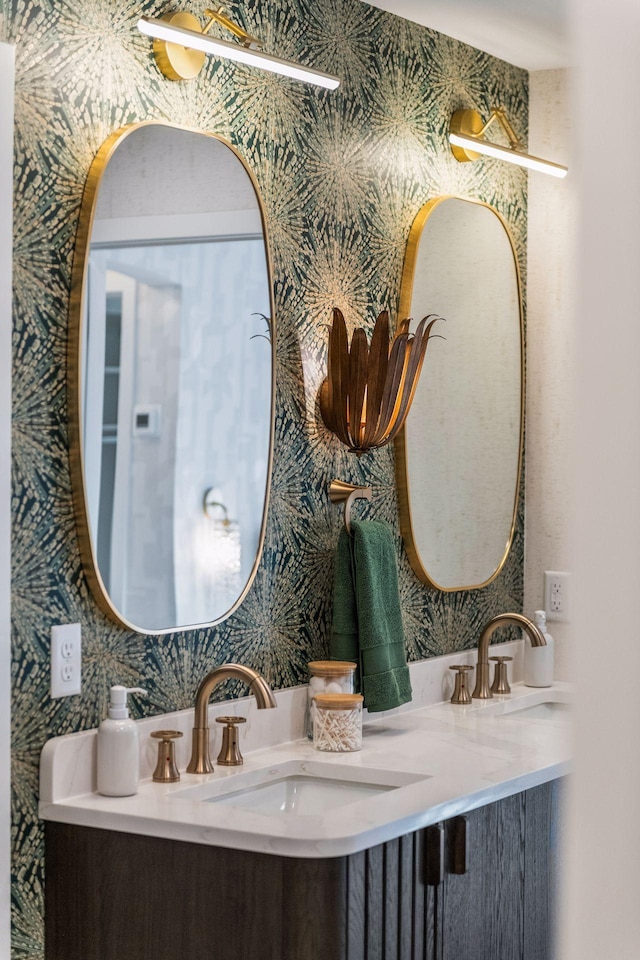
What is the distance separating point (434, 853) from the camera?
176 centimetres

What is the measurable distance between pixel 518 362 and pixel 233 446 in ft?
3.84

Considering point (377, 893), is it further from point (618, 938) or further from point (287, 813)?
point (618, 938)

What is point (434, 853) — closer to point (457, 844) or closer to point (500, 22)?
point (457, 844)

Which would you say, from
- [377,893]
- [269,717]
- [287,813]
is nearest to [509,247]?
[269,717]

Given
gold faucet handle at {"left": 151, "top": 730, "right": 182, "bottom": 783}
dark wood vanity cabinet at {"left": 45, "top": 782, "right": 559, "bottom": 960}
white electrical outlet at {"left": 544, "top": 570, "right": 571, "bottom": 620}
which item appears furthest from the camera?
white electrical outlet at {"left": 544, "top": 570, "right": 571, "bottom": 620}

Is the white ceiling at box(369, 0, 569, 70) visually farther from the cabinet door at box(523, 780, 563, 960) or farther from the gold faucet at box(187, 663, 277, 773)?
the cabinet door at box(523, 780, 563, 960)


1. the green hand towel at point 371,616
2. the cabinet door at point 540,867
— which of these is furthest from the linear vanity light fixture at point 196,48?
the cabinet door at point 540,867

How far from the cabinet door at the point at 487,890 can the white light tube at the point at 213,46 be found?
1326mm

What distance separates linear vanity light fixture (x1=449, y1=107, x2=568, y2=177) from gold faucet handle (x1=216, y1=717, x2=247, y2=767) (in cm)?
153

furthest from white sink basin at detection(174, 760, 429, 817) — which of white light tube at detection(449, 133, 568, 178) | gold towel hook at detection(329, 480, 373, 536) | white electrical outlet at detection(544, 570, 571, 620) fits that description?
white light tube at detection(449, 133, 568, 178)

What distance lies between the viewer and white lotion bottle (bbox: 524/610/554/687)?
2801 millimetres

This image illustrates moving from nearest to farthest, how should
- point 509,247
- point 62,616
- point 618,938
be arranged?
point 618,938 → point 62,616 → point 509,247

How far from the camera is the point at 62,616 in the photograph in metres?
1.80

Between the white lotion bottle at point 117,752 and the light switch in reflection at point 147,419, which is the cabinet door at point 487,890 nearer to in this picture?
the white lotion bottle at point 117,752
